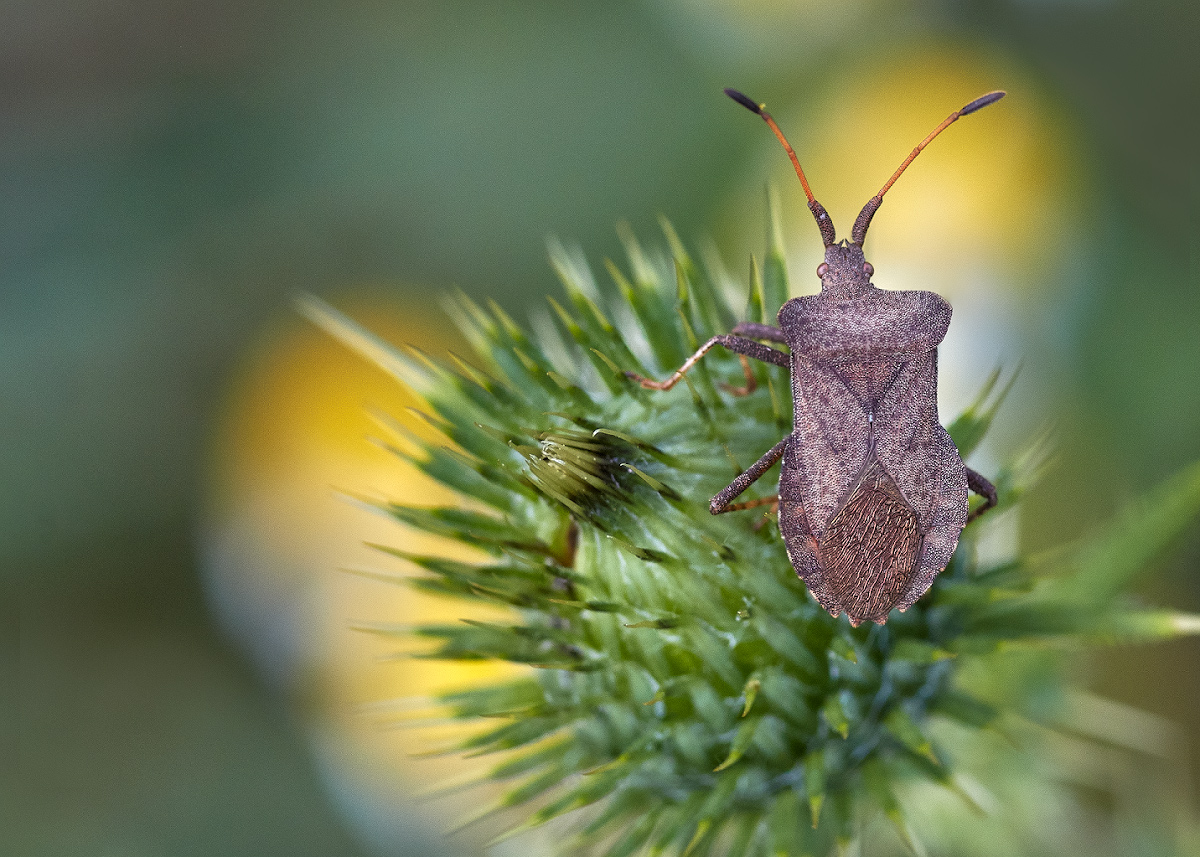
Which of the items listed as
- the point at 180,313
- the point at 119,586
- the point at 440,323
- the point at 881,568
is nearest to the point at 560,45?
the point at 440,323

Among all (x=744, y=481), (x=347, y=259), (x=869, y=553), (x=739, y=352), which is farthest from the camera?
(x=347, y=259)

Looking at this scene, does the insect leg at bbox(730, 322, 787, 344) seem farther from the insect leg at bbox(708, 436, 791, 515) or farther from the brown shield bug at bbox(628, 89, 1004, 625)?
the insect leg at bbox(708, 436, 791, 515)

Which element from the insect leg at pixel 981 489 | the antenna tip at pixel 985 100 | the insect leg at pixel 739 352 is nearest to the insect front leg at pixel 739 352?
the insect leg at pixel 739 352

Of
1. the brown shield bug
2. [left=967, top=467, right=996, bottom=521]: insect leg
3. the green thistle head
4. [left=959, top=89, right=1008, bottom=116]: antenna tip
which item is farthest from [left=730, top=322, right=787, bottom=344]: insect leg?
[left=959, top=89, right=1008, bottom=116]: antenna tip

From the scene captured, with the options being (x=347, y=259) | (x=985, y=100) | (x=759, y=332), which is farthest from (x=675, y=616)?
(x=347, y=259)

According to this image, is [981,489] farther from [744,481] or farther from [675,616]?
[675,616]

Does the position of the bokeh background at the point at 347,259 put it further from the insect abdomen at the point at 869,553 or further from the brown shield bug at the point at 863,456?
the insect abdomen at the point at 869,553

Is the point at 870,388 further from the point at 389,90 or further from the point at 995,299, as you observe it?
the point at 389,90
